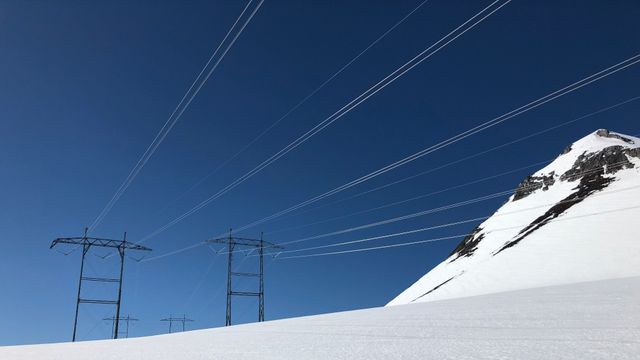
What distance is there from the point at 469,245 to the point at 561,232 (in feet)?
135

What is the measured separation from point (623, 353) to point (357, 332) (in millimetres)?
3846

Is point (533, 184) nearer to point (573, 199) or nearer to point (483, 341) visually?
point (573, 199)

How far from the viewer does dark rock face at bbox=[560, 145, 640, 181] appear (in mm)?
132212

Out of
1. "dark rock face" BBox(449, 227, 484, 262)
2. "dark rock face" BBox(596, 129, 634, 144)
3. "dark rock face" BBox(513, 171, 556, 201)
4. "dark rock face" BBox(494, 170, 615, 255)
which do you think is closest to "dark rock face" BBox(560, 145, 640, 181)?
"dark rock face" BBox(494, 170, 615, 255)

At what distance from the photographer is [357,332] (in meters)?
7.00

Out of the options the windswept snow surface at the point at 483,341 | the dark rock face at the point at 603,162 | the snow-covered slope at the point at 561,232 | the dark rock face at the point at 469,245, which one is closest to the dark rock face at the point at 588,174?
the dark rock face at the point at 603,162

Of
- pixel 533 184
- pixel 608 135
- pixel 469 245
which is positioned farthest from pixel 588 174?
pixel 608 135

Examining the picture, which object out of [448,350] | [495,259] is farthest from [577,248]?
[448,350]

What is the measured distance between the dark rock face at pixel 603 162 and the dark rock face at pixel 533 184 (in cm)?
476

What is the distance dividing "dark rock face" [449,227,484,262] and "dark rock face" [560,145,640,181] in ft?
109

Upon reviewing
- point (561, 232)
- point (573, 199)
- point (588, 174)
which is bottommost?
point (561, 232)

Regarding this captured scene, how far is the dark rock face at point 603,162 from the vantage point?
132212 mm

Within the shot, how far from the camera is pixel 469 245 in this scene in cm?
13438

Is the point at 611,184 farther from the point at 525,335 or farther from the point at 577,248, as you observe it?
the point at 525,335
